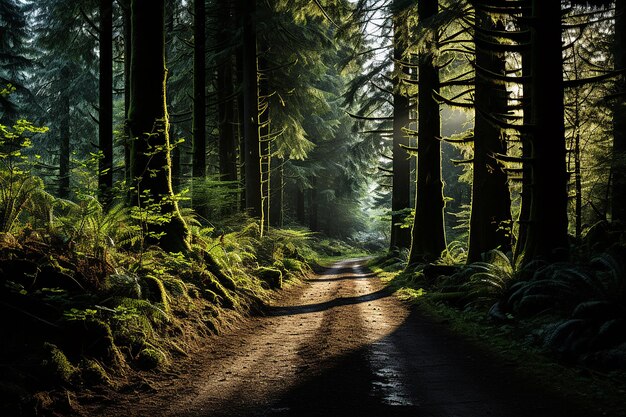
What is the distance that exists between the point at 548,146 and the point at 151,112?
24.0 ft

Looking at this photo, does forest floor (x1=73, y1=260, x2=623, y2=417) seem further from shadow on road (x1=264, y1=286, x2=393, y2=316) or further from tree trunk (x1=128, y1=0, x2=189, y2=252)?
tree trunk (x1=128, y1=0, x2=189, y2=252)

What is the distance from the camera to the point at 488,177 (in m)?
11.0

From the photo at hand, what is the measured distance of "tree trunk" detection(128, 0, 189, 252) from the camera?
7.82m

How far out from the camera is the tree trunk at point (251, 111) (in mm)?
15320

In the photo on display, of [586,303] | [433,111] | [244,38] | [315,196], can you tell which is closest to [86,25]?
[244,38]

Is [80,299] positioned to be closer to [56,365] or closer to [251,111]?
[56,365]

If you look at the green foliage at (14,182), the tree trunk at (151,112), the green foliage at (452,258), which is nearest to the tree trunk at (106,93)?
the tree trunk at (151,112)

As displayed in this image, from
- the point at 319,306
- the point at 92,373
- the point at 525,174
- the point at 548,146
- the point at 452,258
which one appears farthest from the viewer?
the point at 452,258

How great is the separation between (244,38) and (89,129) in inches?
716

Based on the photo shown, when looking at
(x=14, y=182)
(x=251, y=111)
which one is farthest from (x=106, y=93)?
(x=14, y=182)

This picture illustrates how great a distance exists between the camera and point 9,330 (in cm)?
396

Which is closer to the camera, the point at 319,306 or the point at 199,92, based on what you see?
the point at 319,306

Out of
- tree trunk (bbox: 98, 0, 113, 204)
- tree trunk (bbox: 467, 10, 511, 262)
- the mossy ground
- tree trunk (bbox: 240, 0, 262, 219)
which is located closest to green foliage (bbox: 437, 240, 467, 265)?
tree trunk (bbox: 467, 10, 511, 262)

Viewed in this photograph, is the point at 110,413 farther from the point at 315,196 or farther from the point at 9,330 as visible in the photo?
the point at 315,196
